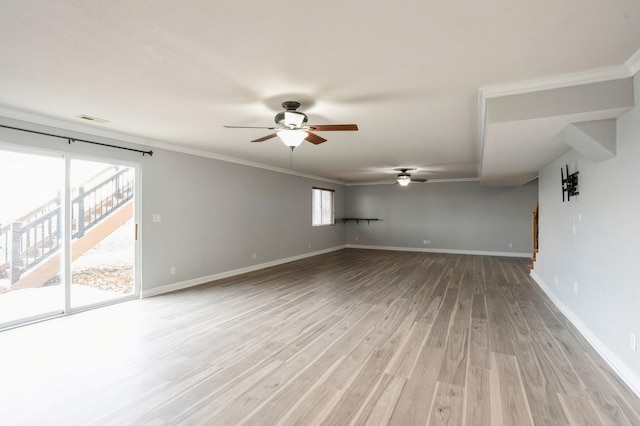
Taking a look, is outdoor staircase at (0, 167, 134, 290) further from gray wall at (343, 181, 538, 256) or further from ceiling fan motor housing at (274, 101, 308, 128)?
gray wall at (343, 181, 538, 256)

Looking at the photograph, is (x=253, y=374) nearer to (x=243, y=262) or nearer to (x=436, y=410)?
(x=436, y=410)

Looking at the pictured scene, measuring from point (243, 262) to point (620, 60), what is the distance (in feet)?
20.7

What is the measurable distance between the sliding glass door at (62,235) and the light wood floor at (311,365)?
0.37m

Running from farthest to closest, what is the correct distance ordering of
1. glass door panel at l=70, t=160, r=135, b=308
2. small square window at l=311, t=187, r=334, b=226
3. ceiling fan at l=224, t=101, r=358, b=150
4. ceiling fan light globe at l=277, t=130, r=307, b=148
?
small square window at l=311, t=187, r=334, b=226 → glass door panel at l=70, t=160, r=135, b=308 → ceiling fan light globe at l=277, t=130, r=307, b=148 → ceiling fan at l=224, t=101, r=358, b=150

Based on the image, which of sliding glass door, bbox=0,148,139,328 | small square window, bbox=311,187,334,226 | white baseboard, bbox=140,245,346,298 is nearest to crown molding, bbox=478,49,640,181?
sliding glass door, bbox=0,148,139,328

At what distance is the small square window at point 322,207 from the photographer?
9.84 metres

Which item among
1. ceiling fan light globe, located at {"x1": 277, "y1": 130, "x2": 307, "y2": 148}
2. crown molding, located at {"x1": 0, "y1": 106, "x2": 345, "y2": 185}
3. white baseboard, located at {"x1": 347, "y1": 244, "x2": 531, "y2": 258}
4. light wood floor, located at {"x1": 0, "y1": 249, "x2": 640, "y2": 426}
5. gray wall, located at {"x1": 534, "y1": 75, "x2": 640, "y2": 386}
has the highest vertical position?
crown molding, located at {"x1": 0, "y1": 106, "x2": 345, "y2": 185}

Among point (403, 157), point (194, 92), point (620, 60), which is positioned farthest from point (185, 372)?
point (403, 157)

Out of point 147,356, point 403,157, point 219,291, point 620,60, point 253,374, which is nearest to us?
point 620,60

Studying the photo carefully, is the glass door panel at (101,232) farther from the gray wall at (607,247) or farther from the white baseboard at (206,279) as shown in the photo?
the gray wall at (607,247)

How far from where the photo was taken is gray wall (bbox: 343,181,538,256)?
9242mm

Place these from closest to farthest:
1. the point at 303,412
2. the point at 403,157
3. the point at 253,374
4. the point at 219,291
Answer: the point at 303,412 → the point at 253,374 → the point at 219,291 → the point at 403,157

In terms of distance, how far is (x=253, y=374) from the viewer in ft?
8.25

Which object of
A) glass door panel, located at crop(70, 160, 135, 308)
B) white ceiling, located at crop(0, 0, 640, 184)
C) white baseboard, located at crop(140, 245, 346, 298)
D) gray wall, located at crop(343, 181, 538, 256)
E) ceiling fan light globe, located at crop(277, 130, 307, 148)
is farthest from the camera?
gray wall, located at crop(343, 181, 538, 256)
